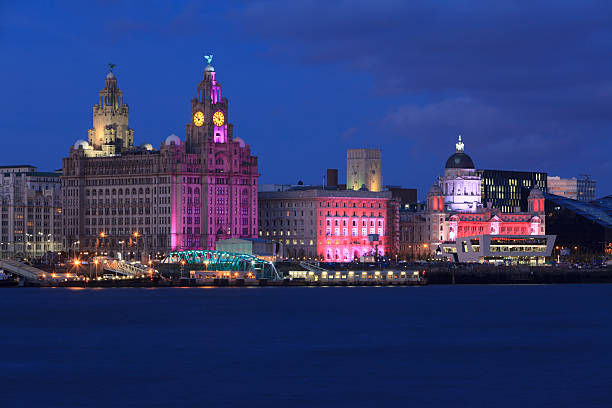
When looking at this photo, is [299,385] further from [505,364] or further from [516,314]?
[516,314]

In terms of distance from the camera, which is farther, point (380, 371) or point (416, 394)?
point (380, 371)

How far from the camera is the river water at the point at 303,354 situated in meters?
84.4

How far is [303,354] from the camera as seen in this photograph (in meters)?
108

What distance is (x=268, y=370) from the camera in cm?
9662

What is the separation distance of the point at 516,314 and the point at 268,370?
207ft

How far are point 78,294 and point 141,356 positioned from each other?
92.5 meters

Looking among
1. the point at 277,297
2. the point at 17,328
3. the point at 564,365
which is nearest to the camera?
the point at 564,365

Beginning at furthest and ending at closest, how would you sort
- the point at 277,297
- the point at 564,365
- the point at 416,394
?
1. the point at 277,297
2. the point at 564,365
3. the point at 416,394

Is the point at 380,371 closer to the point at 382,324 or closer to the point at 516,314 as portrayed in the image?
the point at 382,324

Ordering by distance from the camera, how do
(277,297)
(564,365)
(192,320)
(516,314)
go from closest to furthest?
(564,365) < (192,320) < (516,314) < (277,297)

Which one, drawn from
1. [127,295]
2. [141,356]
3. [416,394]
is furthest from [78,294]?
[416,394]

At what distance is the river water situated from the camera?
84438 millimetres

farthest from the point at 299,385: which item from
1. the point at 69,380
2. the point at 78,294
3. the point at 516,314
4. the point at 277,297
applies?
the point at 78,294

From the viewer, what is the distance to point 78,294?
19588 cm
